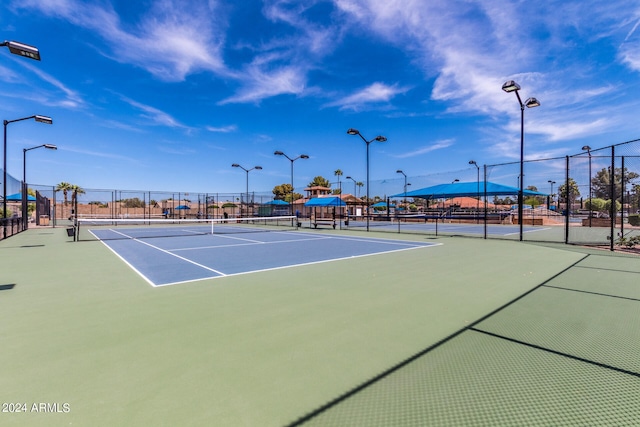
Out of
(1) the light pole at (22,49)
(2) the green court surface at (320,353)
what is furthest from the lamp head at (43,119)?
(2) the green court surface at (320,353)

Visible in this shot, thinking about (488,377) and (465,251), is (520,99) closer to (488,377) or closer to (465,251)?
(465,251)

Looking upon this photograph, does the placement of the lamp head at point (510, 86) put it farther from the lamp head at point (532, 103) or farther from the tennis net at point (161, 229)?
the tennis net at point (161, 229)

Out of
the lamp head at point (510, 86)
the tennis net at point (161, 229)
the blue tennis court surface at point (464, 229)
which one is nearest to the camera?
the lamp head at point (510, 86)

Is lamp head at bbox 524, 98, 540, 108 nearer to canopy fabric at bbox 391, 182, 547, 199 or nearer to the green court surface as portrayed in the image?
the green court surface

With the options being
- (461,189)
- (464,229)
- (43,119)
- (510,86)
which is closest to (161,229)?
(43,119)

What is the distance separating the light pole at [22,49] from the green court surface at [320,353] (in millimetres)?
5383

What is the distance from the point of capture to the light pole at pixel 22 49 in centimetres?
Answer: 695

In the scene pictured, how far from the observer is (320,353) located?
3.15 metres

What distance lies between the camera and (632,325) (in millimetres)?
3844

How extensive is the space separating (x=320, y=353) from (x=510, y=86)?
13.8m

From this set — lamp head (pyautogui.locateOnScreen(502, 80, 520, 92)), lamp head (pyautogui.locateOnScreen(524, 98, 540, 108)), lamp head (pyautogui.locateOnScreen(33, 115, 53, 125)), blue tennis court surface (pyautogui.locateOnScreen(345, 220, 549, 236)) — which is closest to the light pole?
lamp head (pyautogui.locateOnScreen(33, 115, 53, 125))

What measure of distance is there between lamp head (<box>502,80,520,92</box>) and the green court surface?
9333 millimetres

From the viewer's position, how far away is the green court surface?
2260 millimetres

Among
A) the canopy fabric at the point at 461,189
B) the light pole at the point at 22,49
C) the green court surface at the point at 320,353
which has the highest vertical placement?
the light pole at the point at 22,49
